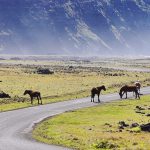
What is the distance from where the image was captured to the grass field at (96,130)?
3972cm

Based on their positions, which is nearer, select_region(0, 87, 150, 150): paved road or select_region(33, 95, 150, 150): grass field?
select_region(0, 87, 150, 150): paved road

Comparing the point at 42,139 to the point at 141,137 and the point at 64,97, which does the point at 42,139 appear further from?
the point at 64,97

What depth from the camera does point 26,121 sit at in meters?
53.2

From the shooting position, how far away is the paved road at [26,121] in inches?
1532

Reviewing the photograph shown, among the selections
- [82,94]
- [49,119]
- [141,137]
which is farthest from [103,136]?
[82,94]

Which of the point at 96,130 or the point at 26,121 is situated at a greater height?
the point at 26,121

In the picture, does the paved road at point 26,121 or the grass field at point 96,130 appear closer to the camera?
the paved road at point 26,121

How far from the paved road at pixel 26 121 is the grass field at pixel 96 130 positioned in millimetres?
1395

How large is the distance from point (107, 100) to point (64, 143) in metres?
37.8

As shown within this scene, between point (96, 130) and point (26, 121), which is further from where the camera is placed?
point (26, 121)

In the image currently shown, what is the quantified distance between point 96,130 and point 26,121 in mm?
9403

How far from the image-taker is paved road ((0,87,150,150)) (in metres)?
38.9

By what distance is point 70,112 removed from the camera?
62875 mm

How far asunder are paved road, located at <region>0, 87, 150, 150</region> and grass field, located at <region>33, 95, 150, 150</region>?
1.39 meters
